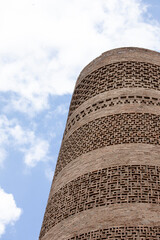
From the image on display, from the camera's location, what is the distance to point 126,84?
223 inches

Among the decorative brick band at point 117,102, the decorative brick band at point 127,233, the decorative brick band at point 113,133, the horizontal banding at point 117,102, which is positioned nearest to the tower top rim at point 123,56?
the horizontal banding at point 117,102

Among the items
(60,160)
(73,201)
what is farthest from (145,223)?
(60,160)

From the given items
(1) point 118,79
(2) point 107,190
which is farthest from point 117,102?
(2) point 107,190

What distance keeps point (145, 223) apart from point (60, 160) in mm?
1920

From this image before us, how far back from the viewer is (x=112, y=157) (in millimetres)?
4688

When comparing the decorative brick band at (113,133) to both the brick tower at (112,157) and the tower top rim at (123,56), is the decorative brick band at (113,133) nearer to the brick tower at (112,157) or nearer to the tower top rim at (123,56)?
the brick tower at (112,157)

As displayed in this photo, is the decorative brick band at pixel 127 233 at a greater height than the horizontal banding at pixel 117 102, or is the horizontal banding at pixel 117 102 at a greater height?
the horizontal banding at pixel 117 102

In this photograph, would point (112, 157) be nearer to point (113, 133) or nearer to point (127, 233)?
point (113, 133)

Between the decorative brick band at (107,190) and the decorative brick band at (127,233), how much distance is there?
334mm

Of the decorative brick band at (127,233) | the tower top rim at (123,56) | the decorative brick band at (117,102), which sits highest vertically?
the tower top rim at (123,56)

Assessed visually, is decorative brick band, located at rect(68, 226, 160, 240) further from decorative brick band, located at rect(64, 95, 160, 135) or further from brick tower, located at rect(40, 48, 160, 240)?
decorative brick band, located at rect(64, 95, 160, 135)

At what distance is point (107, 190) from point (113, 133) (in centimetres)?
91

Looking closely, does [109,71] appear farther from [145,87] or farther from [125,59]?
[145,87]

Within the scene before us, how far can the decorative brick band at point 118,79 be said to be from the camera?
225 inches
